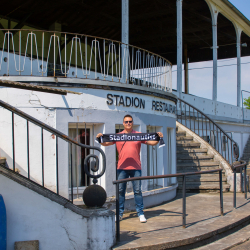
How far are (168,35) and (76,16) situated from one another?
5.61 m

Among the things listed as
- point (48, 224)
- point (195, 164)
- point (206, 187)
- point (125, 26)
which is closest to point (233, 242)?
point (48, 224)

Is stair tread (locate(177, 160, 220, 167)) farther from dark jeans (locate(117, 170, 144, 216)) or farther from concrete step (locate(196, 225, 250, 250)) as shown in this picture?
dark jeans (locate(117, 170, 144, 216))

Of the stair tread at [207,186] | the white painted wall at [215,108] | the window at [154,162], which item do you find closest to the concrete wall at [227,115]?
the white painted wall at [215,108]

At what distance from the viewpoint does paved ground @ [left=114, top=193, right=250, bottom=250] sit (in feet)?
15.1

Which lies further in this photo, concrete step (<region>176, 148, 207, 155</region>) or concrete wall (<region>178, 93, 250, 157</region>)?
concrete wall (<region>178, 93, 250, 157</region>)

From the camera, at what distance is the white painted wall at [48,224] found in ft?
13.0

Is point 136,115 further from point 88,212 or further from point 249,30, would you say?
point 249,30

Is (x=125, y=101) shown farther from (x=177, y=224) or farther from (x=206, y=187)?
(x=206, y=187)

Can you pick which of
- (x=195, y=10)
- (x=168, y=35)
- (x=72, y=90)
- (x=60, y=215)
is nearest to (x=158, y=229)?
(x=60, y=215)

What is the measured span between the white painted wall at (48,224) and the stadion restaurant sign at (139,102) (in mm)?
2946

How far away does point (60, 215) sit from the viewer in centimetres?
415

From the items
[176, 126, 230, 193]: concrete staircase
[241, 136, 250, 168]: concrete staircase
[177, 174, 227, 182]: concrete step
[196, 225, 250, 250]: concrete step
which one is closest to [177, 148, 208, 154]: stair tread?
[176, 126, 230, 193]: concrete staircase

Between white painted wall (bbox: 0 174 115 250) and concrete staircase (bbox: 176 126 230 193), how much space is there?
18.8 ft

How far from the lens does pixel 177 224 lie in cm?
562
